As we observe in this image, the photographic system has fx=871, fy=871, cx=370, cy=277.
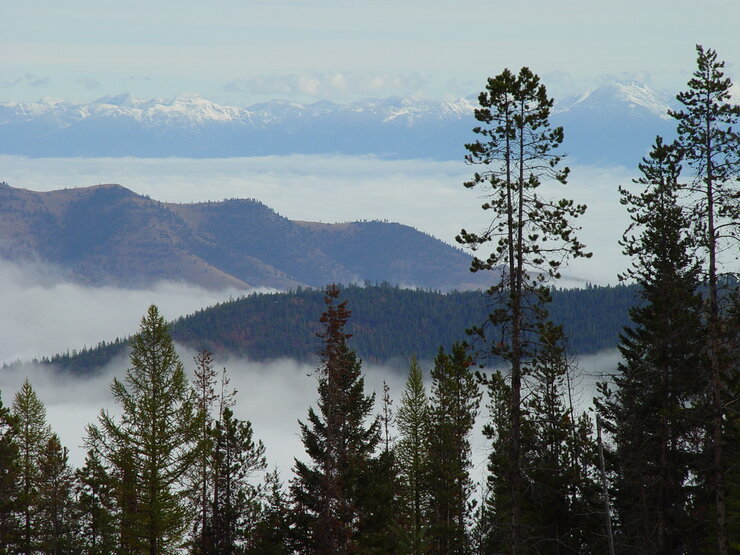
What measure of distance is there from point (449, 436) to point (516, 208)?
2514 cm

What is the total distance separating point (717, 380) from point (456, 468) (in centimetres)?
2367

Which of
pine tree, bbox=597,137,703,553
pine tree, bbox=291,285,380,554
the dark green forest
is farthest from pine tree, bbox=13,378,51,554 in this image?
pine tree, bbox=597,137,703,553

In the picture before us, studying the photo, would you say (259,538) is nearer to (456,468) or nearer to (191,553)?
(191,553)

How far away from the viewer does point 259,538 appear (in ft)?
169

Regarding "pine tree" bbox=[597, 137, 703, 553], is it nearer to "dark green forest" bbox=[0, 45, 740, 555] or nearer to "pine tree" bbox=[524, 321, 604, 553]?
"dark green forest" bbox=[0, 45, 740, 555]

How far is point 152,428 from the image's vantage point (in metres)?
34.0

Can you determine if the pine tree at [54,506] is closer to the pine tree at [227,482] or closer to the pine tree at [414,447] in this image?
the pine tree at [227,482]

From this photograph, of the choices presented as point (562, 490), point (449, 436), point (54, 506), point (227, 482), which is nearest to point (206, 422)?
point (227, 482)

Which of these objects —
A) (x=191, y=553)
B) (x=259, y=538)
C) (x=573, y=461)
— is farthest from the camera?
(x=259, y=538)

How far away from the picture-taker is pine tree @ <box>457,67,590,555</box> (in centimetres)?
2484

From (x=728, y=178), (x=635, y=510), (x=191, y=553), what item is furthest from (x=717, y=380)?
(x=191, y=553)

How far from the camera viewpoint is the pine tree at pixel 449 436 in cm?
4828

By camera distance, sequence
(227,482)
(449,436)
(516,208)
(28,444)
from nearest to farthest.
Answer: (516,208) < (449,436) < (227,482) < (28,444)

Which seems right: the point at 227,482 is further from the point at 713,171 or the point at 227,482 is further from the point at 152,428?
the point at 713,171
